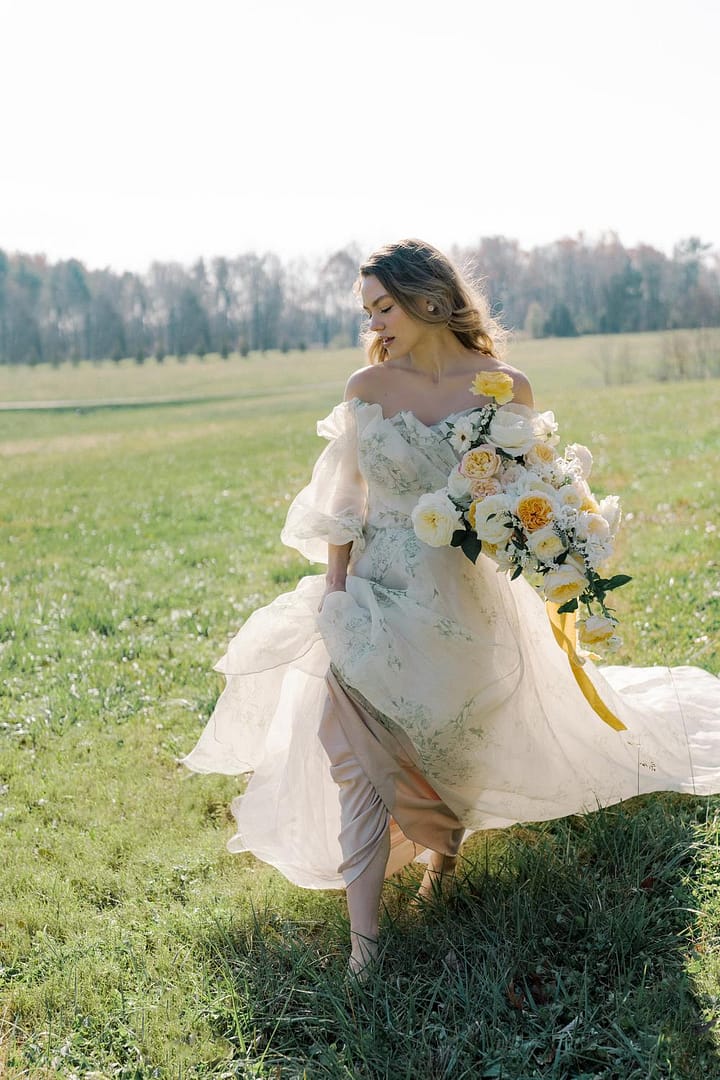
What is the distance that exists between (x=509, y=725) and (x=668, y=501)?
8680 mm

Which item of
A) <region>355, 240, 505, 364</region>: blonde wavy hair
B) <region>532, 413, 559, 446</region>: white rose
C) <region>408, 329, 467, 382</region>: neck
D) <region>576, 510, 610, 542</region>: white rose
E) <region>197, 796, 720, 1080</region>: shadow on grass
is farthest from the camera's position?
<region>408, 329, 467, 382</region>: neck

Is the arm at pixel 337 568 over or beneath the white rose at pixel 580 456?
beneath

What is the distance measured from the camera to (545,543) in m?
3.78

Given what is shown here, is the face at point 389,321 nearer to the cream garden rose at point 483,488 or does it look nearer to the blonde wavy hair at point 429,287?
the blonde wavy hair at point 429,287

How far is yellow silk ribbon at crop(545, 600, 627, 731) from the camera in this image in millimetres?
4258

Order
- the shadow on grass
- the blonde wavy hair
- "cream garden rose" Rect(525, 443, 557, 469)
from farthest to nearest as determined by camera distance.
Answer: the blonde wavy hair → "cream garden rose" Rect(525, 443, 557, 469) → the shadow on grass

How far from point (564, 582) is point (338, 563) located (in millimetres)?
1079

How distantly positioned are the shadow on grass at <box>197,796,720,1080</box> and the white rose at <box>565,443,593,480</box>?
153 centimetres

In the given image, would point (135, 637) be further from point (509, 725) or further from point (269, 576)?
point (509, 725)

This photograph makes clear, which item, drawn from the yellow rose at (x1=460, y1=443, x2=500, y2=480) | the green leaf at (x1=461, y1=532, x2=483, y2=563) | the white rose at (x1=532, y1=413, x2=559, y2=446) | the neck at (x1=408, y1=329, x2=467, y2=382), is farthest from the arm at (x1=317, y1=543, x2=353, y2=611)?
the white rose at (x1=532, y1=413, x2=559, y2=446)

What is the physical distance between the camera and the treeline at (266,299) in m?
79.6

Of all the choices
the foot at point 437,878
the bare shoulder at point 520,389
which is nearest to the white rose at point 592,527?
the bare shoulder at point 520,389

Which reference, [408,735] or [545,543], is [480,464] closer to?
[545,543]

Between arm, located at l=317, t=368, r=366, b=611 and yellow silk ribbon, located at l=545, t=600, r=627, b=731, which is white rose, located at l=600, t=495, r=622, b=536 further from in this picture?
arm, located at l=317, t=368, r=366, b=611
